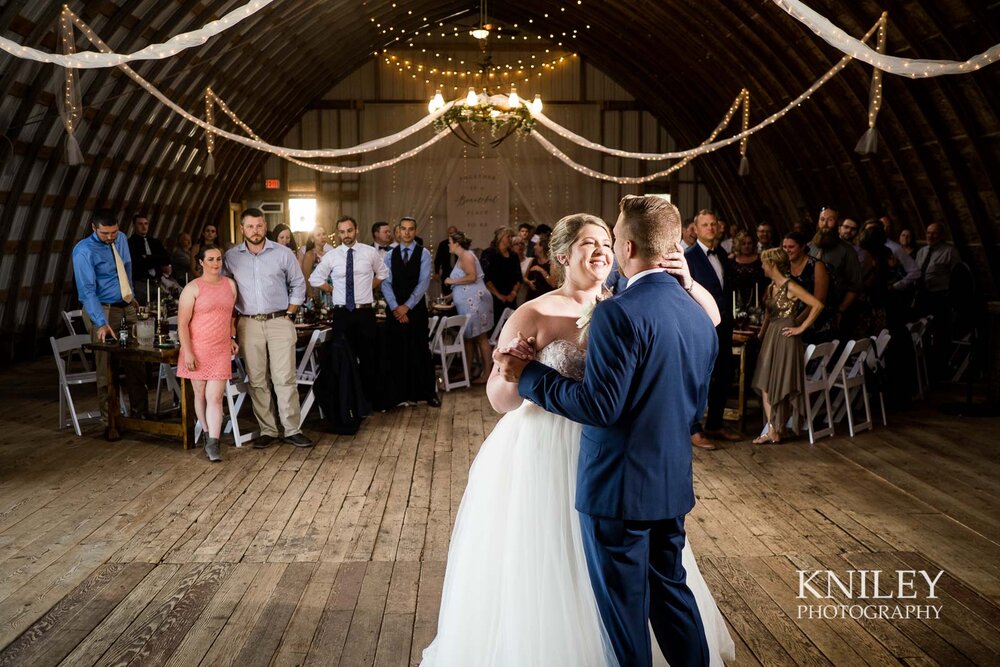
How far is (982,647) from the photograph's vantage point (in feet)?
11.2

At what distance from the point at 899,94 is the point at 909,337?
419cm

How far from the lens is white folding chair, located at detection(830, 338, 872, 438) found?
694 cm

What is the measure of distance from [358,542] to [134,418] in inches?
121

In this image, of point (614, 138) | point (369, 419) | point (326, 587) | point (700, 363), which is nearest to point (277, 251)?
point (369, 419)

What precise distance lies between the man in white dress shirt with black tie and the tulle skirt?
4.29 meters

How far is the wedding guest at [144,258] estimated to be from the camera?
1037 cm

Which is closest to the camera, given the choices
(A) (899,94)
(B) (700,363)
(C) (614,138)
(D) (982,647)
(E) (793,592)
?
(B) (700,363)

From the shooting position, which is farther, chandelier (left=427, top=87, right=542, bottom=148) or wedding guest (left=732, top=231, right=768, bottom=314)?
chandelier (left=427, top=87, right=542, bottom=148)

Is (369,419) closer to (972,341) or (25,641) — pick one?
(25,641)

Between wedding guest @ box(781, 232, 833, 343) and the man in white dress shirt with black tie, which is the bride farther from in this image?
the man in white dress shirt with black tie

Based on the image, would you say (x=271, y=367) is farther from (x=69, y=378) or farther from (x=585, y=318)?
(x=585, y=318)

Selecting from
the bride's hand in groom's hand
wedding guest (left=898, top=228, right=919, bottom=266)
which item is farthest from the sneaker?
wedding guest (left=898, top=228, right=919, bottom=266)

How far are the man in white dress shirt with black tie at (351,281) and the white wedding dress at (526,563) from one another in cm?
428

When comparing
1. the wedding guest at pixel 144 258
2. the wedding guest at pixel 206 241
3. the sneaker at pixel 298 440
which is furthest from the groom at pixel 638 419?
the wedding guest at pixel 144 258
